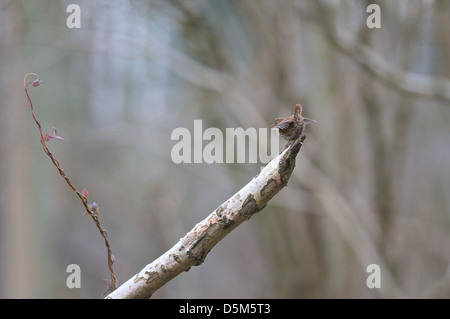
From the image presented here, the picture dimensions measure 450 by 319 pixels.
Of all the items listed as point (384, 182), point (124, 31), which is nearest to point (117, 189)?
point (124, 31)

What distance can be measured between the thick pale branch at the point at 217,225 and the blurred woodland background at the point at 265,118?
2.17 m

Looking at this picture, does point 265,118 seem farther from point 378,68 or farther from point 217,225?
point 217,225

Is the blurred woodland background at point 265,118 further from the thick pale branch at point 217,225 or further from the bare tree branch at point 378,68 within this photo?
the thick pale branch at point 217,225

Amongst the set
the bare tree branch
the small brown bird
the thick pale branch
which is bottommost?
the thick pale branch

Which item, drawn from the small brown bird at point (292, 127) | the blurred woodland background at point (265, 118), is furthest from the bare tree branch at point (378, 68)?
the small brown bird at point (292, 127)

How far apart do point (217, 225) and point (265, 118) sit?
300cm

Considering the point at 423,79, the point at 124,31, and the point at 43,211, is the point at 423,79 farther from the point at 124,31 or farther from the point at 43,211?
the point at 43,211

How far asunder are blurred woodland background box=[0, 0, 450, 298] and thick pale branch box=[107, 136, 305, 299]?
2166 millimetres

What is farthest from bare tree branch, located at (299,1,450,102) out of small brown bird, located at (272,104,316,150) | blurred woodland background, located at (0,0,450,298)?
small brown bird, located at (272,104,316,150)

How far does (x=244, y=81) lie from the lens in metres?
4.35

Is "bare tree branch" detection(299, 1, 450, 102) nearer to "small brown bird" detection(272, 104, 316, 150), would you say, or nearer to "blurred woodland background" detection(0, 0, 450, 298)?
"blurred woodland background" detection(0, 0, 450, 298)

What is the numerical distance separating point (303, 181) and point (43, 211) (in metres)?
3.47

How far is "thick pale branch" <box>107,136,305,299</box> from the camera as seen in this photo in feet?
3.41

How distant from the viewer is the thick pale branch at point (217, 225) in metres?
1.04
